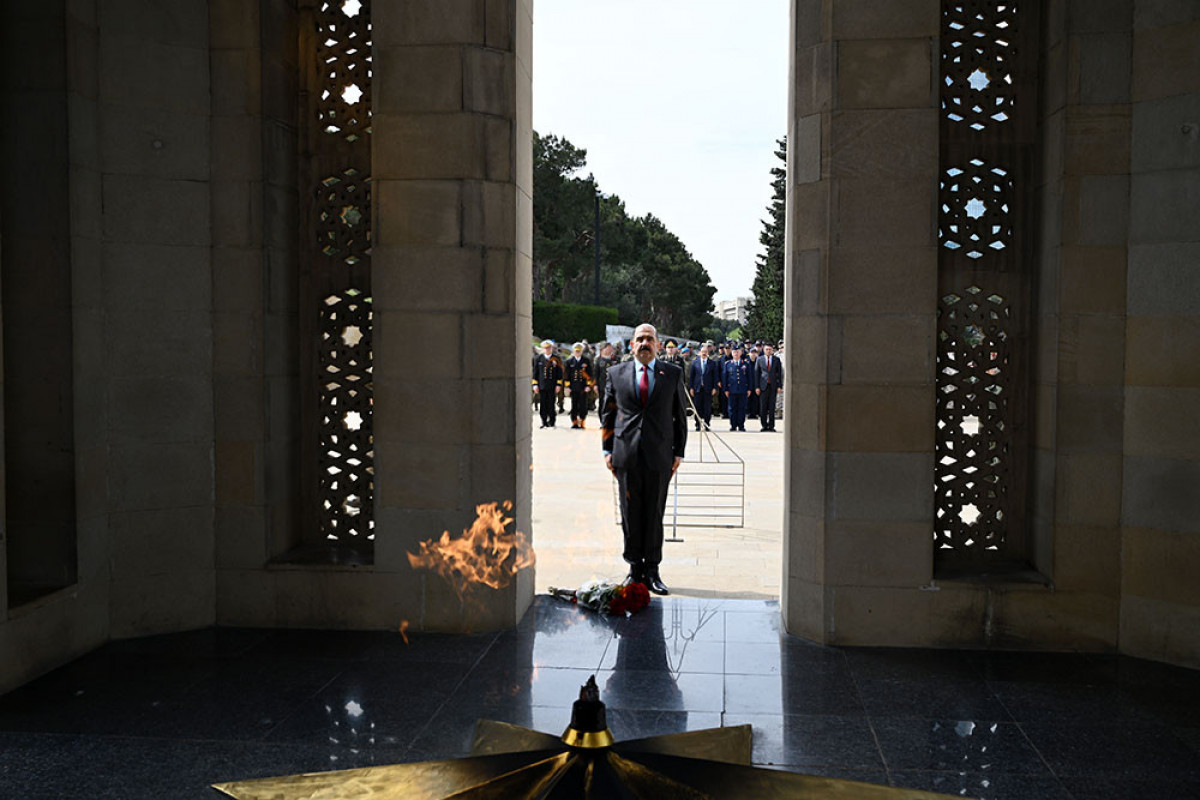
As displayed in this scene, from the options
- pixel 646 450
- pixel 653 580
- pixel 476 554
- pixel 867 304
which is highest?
pixel 867 304

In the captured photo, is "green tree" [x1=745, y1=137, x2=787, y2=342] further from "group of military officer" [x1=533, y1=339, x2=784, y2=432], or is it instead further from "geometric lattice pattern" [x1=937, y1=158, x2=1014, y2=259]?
"geometric lattice pattern" [x1=937, y1=158, x2=1014, y2=259]

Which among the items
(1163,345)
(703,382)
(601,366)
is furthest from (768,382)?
(1163,345)

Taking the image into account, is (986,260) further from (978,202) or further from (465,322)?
(465,322)

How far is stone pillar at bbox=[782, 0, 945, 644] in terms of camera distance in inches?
243

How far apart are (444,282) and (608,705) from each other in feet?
9.38

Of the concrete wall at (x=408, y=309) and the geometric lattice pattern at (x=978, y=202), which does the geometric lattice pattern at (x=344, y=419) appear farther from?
the geometric lattice pattern at (x=978, y=202)

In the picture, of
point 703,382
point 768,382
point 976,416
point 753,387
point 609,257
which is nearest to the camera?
point 976,416

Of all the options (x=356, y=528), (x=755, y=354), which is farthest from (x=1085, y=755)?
(x=755, y=354)

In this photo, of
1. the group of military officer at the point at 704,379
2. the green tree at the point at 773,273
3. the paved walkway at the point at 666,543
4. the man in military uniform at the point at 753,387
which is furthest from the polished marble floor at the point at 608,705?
the green tree at the point at 773,273

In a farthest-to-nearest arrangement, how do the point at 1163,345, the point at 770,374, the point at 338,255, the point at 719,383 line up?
the point at 719,383
the point at 770,374
the point at 338,255
the point at 1163,345

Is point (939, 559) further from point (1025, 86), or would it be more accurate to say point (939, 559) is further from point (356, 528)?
point (356, 528)

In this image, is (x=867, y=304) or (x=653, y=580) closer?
(x=867, y=304)

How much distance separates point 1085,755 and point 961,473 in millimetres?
2320

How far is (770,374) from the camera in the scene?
70.9 feet
